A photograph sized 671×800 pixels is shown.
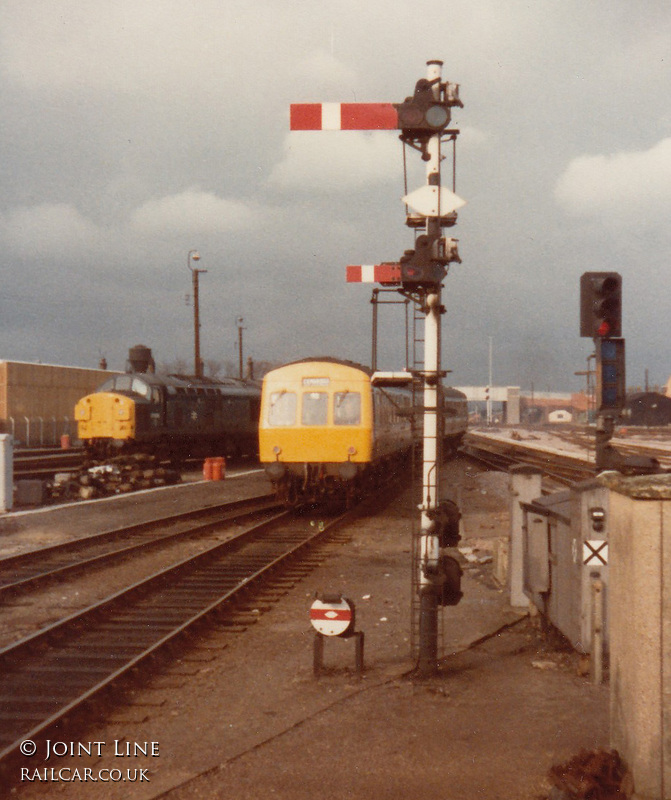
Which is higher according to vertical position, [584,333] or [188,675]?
[584,333]

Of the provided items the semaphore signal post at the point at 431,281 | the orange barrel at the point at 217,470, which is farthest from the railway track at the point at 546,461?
the semaphore signal post at the point at 431,281

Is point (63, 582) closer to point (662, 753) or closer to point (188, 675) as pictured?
point (188, 675)

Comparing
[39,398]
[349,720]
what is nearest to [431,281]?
[349,720]

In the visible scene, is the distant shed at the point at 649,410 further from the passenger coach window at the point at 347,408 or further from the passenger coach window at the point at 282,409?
the passenger coach window at the point at 282,409

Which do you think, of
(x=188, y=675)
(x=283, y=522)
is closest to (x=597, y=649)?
(x=188, y=675)

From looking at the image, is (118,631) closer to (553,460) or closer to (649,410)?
(553,460)

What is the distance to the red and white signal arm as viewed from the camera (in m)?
6.97

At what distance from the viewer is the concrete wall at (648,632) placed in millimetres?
4168

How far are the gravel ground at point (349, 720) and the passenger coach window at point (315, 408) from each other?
8678mm

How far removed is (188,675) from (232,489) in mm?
16913

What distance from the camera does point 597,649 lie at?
6.43 m

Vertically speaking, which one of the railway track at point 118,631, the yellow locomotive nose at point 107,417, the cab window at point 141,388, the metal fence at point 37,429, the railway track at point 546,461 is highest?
the cab window at point 141,388

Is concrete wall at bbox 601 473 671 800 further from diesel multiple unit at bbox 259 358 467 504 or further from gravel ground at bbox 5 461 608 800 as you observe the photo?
diesel multiple unit at bbox 259 358 467 504

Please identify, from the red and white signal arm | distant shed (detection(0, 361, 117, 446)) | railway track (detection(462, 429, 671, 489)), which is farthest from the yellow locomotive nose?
the red and white signal arm
